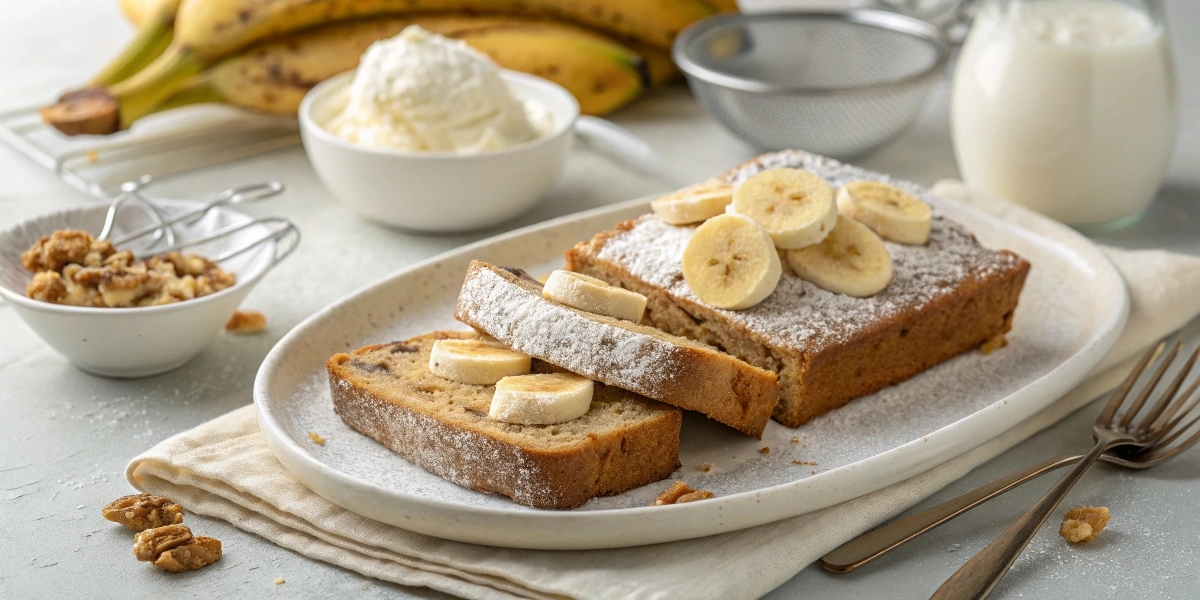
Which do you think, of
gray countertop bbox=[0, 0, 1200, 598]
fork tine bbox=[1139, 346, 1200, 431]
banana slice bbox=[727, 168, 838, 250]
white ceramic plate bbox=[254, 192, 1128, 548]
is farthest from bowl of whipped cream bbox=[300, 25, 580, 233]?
fork tine bbox=[1139, 346, 1200, 431]

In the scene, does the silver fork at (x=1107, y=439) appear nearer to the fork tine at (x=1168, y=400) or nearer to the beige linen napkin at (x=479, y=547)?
the fork tine at (x=1168, y=400)

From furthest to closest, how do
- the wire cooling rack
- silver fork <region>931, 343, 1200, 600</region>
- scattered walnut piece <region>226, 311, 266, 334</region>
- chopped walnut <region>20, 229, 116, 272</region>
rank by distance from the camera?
the wire cooling rack < scattered walnut piece <region>226, 311, 266, 334</region> < chopped walnut <region>20, 229, 116, 272</region> < silver fork <region>931, 343, 1200, 600</region>

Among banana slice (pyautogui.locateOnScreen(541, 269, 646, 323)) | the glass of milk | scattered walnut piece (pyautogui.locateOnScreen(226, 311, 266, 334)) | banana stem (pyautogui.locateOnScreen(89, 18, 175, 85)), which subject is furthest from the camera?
banana stem (pyautogui.locateOnScreen(89, 18, 175, 85))

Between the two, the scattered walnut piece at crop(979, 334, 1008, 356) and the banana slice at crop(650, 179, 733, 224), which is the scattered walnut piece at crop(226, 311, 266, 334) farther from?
the scattered walnut piece at crop(979, 334, 1008, 356)

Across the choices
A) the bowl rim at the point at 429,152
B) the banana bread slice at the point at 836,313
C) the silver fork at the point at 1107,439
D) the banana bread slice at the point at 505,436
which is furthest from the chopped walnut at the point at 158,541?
the bowl rim at the point at 429,152

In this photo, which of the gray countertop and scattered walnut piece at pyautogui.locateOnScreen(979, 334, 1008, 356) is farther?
scattered walnut piece at pyautogui.locateOnScreen(979, 334, 1008, 356)

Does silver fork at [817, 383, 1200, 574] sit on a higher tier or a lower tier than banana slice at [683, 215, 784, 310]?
lower

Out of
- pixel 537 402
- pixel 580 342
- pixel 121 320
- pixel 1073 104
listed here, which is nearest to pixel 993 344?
pixel 1073 104

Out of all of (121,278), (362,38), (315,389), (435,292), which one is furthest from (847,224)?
(362,38)
